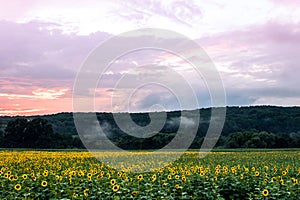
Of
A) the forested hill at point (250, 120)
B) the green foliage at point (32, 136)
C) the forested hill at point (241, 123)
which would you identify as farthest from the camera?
the forested hill at point (250, 120)

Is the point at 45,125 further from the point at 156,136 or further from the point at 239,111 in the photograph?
the point at 239,111

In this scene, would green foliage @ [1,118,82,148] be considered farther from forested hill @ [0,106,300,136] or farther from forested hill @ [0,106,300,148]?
forested hill @ [0,106,300,136]

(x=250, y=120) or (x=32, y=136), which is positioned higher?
(x=250, y=120)

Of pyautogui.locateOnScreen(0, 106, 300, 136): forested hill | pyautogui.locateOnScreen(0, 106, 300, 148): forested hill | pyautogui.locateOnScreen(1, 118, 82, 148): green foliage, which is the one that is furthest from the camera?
pyautogui.locateOnScreen(0, 106, 300, 136): forested hill

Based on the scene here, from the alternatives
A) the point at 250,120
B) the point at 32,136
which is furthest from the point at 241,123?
the point at 32,136

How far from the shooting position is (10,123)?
56719 mm

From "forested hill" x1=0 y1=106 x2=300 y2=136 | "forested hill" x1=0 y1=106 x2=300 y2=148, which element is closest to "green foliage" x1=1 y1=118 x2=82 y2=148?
"forested hill" x1=0 y1=106 x2=300 y2=148

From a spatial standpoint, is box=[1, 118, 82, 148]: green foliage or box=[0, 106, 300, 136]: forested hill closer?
box=[1, 118, 82, 148]: green foliage

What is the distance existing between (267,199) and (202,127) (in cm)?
5278

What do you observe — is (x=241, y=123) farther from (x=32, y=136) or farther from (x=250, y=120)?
(x=32, y=136)

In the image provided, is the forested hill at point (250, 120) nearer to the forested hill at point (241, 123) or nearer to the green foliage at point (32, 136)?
the forested hill at point (241, 123)

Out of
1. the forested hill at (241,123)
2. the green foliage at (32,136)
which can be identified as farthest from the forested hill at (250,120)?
the green foliage at (32,136)

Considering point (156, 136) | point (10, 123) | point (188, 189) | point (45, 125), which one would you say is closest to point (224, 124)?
point (156, 136)

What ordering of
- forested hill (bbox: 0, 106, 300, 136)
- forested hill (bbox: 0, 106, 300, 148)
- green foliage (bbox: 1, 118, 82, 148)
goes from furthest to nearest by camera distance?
1. forested hill (bbox: 0, 106, 300, 136)
2. green foliage (bbox: 1, 118, 82, 148)
3. forested hill (bbox: 0, 106, 300, 148)
